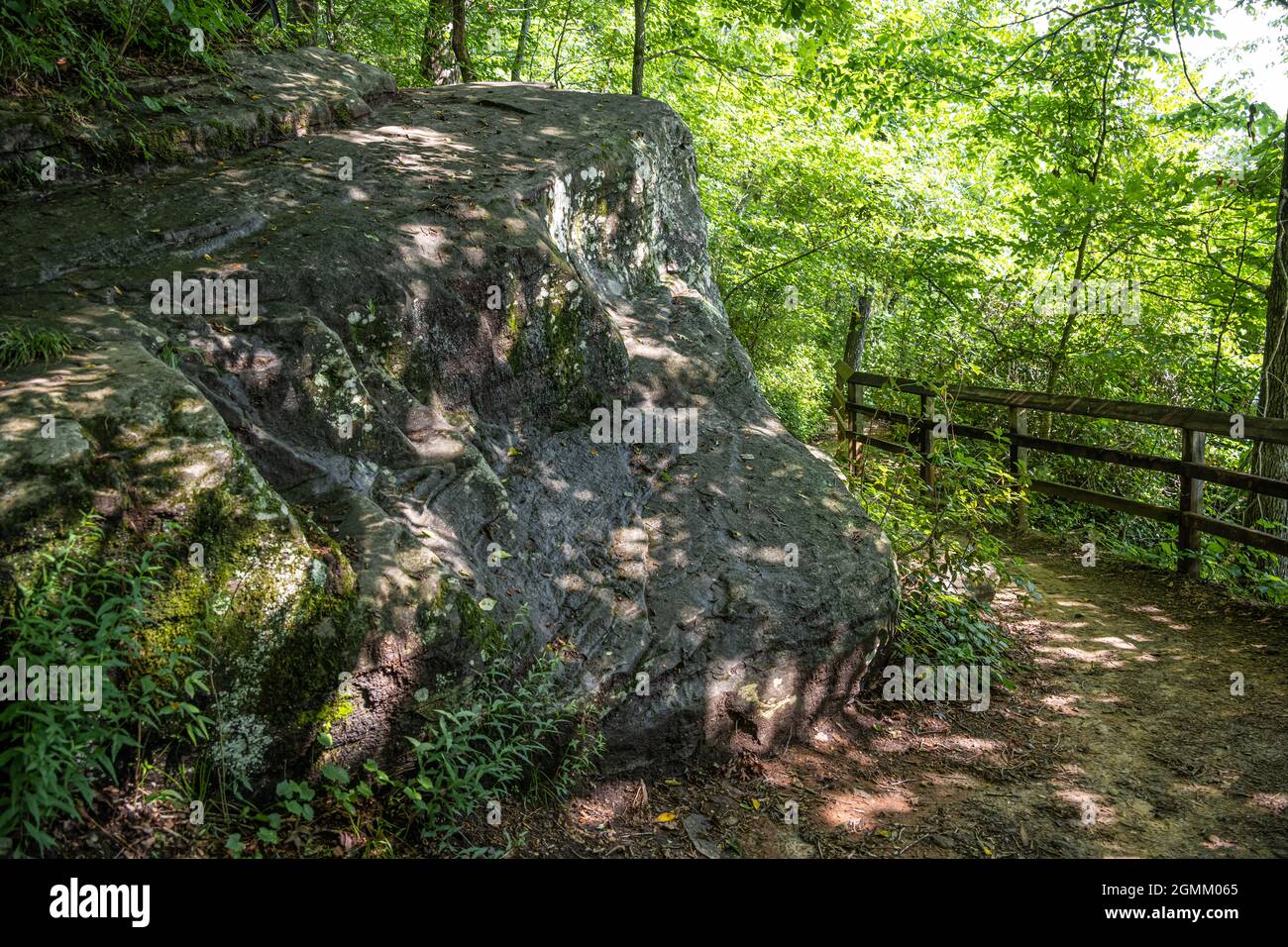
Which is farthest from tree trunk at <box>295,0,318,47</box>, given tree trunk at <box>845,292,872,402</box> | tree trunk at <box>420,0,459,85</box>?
tree trunk at <box>845,292,872,402</box>

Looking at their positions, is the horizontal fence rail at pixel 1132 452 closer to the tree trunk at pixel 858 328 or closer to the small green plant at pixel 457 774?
the small green plant at pixel 457 774

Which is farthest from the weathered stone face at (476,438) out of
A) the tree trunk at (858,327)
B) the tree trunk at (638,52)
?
the tree trunk at (858,327)

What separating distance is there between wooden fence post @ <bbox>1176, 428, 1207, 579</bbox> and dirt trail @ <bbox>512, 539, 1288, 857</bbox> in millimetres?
931

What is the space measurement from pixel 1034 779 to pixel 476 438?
3.76 meters

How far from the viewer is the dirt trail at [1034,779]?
12.4ft

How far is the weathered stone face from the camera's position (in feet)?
12.5

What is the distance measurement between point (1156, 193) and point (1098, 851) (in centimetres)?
783

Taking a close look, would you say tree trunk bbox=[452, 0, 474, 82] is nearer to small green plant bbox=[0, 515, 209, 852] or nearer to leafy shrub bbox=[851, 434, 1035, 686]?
leafy shrub bbox=[851, 434, 1035, 686]

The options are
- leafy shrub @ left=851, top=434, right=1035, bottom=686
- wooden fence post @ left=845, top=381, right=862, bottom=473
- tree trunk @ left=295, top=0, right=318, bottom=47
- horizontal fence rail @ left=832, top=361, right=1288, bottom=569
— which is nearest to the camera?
leafy shrub @ left=851, top=434, right=1035, bottom=686

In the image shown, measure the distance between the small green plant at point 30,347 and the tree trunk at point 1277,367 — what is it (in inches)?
337

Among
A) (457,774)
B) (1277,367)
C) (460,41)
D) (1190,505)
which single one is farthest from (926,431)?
(460,41)

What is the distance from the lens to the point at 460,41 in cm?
980

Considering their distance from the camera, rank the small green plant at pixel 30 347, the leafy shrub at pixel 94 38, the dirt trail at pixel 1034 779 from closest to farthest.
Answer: the small green plant at pixel 30 347 → the dirt trail at pixel 1034 779 → the leafy shrub at pixel 94 38
